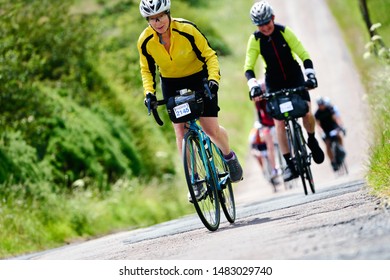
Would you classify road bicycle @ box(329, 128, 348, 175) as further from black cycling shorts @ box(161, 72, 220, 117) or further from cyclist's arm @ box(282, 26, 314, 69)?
black cycling shorts @ box(161, 72, 220, 117)

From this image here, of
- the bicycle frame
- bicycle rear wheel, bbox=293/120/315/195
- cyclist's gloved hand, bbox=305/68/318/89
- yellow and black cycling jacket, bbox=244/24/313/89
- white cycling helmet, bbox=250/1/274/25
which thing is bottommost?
bicycle rear wheel, bbox=293/120/315/195

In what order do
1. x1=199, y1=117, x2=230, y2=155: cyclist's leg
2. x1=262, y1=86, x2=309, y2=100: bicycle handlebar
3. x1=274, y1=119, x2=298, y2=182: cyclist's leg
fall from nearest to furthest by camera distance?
x1=199, y1=117, x2=230, y2=155: cyclist's leg, x1=262, y1=86, x2=309, y2=100: bicycle handlebar, x1=274, y1=119, x2=298, y2=182: cyclist's leg

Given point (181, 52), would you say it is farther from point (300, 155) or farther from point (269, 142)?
point (269, 142)

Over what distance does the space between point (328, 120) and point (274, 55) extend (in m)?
7.37

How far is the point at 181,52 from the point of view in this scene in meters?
8.62

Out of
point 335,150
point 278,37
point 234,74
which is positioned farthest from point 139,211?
point 234,74

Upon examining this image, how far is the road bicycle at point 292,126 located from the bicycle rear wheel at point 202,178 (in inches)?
110

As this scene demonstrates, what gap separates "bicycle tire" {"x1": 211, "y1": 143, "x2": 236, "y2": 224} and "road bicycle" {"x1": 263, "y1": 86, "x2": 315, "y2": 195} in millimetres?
2172

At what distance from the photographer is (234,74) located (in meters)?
39.2

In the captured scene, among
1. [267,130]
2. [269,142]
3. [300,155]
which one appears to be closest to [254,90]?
[300,155]

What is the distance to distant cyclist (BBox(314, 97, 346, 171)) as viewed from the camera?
17891mm

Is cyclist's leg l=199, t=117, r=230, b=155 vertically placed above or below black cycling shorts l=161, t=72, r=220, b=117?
below

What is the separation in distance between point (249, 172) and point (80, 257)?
58.2 feet

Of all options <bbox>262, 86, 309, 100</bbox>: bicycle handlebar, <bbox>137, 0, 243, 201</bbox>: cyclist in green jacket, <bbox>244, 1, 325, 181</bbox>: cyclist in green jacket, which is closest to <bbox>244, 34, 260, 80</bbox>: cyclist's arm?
<bbox>244, 1, 325, 181</bbox>: cyclist in green jacket
